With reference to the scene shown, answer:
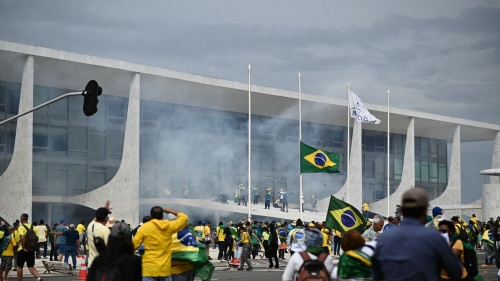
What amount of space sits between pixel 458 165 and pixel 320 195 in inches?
552

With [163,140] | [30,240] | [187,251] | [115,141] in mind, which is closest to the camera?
[187,251]

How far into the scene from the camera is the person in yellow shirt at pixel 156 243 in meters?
10.6

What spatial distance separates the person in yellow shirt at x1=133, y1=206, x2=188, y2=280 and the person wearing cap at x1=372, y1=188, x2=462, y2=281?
4984 mm

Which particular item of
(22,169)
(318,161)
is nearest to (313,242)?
(318,161)

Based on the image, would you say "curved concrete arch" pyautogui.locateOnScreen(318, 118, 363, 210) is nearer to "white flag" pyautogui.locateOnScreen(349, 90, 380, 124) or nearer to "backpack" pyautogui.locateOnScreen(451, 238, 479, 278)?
"white flag" pyautogui.locateOnScreen(349, 90, 380, 124)

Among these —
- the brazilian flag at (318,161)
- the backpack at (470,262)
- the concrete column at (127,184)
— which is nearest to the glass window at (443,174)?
the concrete column at (127,184)

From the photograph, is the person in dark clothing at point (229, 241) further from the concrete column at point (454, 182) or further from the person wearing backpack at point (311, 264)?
the concrete column at point (454, 182)

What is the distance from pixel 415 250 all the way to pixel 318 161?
31.4 meters

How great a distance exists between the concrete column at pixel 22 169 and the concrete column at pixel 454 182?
40.3 meters

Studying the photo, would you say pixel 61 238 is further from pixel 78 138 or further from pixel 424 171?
pixel 424 171

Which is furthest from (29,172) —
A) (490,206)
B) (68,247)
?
(490,206)

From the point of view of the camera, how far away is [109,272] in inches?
286

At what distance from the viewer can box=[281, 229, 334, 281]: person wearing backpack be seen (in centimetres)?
822

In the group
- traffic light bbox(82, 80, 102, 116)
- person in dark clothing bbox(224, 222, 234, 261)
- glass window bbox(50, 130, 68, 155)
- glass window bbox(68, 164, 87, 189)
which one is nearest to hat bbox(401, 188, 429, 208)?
traffic light bbox(82, 80, 102, 116)
